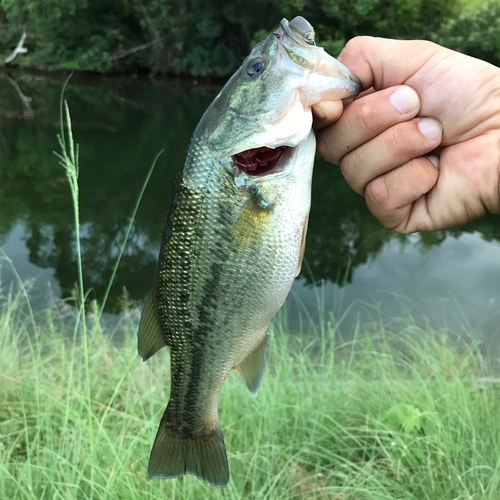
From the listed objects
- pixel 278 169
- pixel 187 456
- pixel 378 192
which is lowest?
pixel 187 456

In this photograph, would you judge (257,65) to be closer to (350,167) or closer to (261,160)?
(261,160)

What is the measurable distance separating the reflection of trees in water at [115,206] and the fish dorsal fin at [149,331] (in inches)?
176

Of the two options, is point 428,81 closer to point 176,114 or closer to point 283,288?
point 283,288

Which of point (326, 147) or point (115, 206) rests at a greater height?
point (326, 147)

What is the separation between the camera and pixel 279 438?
306cm

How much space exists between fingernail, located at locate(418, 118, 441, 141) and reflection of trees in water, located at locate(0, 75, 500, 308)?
4315mm

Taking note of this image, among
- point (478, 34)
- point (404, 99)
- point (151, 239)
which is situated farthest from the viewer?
point (478, 34)

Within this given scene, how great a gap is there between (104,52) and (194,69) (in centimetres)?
639

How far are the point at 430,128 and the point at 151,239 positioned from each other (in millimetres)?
8536

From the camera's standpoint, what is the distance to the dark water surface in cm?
729

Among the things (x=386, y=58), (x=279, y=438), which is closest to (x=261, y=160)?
(x=386, y=58)

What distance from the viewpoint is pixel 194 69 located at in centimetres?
2914

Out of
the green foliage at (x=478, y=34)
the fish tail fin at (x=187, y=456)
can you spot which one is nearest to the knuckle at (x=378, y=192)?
the fish tail fin at (x=187, y=456)

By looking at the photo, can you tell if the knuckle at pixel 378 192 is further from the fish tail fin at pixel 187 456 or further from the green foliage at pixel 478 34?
the green foliage at pixel 478 34
